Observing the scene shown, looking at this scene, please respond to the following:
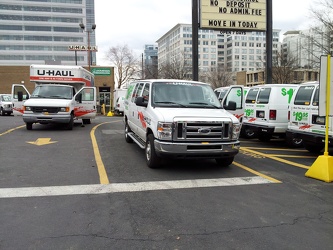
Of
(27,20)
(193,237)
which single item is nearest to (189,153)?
(193,237)

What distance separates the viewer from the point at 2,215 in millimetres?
4434

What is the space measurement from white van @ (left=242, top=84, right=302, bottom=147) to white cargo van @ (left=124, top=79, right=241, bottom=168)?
3226 millimetres

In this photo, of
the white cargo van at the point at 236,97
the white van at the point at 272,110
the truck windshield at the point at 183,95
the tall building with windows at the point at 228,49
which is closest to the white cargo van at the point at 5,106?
the white cargo van at the point at 236,97

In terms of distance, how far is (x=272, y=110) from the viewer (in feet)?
35.1

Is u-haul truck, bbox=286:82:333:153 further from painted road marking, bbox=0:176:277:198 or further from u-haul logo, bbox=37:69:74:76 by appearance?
u-haul logo, bbox=37:69:74:76

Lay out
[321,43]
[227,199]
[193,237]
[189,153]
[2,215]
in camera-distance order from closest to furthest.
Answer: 1. [193,237]
2. [2,215]
3. [227,199]
4. [189,153]
5. [321,43]

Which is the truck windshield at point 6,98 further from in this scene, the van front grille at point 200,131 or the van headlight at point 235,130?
the van headlight at point 235,130

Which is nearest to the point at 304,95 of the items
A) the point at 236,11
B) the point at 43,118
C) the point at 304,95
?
the point at 304,95

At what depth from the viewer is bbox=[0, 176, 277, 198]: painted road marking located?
5.42 m

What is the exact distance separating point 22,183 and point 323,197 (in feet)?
17.4

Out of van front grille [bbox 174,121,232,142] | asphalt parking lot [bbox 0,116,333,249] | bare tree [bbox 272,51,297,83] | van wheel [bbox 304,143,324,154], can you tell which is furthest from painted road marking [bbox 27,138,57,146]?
bare tree [bbox 272,51,297,83]

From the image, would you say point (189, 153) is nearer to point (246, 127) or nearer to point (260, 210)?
point (260, 210)

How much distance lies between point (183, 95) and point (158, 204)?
3.61 m

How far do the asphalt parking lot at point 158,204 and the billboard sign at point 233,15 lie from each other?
9.87 meters
